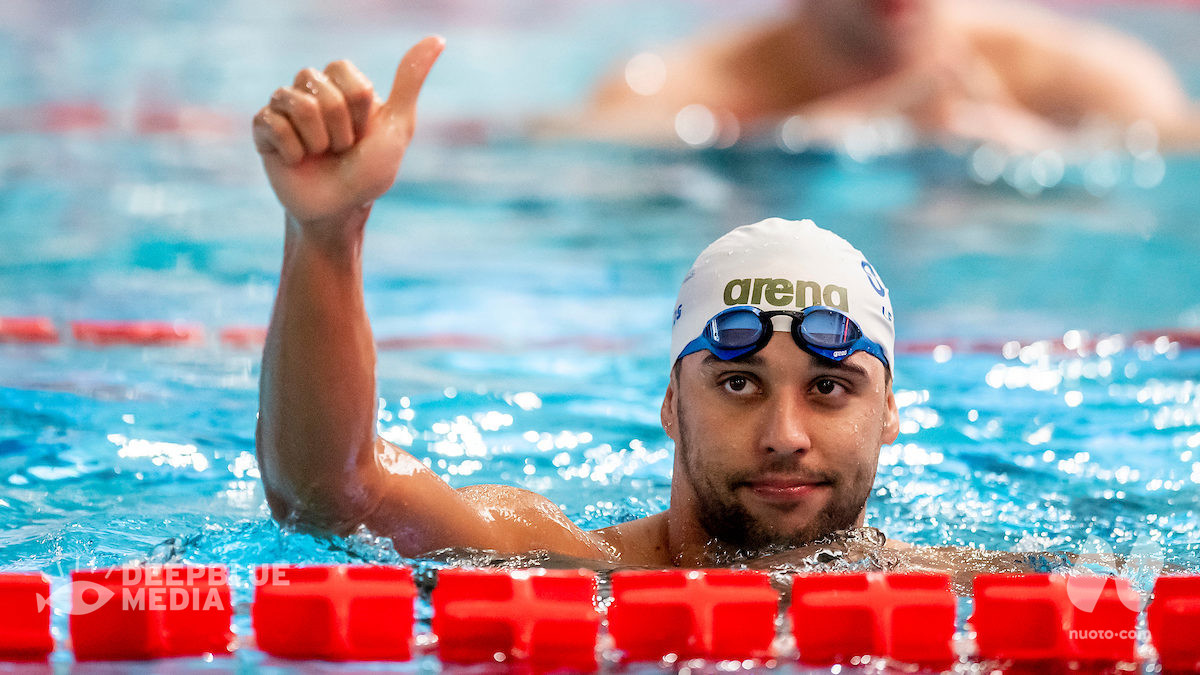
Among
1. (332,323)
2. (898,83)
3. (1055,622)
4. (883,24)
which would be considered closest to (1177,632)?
(1055,622)

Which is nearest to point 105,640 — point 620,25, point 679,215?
point 679,215

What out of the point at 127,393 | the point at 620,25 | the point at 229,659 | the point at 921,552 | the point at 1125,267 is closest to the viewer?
the point at 229,659

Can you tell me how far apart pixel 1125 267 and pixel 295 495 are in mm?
5638

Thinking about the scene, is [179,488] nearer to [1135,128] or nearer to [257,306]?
[257,306]

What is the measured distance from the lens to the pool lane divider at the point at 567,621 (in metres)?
1.91

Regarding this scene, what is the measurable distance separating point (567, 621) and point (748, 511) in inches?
20.3

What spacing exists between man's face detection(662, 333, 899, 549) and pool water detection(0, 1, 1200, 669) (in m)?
0.58

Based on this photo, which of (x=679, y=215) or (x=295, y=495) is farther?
(x=679, y=215)

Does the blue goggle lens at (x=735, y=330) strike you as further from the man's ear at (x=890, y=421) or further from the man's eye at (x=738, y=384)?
the man's ear at (x=890, y=421)

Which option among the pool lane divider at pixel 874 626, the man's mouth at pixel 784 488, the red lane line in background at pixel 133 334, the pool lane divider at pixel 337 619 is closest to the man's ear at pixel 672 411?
the man's mouth at pixel 784 488

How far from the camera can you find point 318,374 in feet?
6.50

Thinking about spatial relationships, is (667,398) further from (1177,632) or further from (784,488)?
(1177,632)

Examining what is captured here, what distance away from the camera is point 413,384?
430 cm

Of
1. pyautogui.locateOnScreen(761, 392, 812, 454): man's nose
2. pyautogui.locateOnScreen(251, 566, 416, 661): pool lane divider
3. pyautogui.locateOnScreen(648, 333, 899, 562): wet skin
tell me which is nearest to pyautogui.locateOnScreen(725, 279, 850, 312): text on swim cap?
pyautogui.locateOnScreen(648, 333, 899, 562): wet skin
